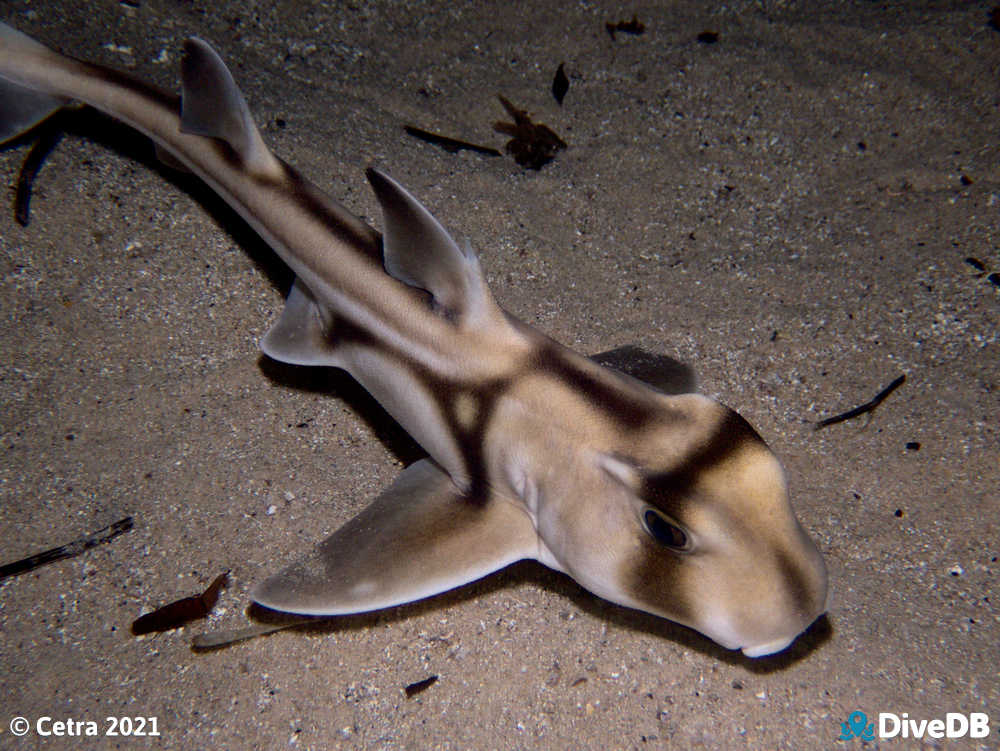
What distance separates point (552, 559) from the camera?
2.26 meters

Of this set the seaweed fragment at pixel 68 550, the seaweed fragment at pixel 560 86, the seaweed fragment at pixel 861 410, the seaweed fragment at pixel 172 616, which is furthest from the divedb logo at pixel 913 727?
the seaweed fragment at pixel 560 86

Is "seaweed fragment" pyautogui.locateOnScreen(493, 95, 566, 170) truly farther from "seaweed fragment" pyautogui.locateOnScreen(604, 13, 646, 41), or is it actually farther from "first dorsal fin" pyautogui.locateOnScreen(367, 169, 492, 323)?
"first dorsal fin" pyautogui.locateOnScreen(367, 169, 492, 323)

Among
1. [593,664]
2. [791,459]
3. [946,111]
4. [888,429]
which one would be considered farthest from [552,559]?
[946,111]

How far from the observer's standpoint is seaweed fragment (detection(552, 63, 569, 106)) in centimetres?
447

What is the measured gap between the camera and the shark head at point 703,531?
1756 millimetres

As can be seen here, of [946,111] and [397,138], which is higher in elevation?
[946,111]

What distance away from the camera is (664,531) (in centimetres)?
184

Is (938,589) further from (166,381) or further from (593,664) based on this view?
(166,381)

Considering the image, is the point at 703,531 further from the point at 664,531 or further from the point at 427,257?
the point at 427,257

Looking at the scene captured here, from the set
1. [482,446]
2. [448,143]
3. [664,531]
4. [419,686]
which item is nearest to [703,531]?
[664,531]

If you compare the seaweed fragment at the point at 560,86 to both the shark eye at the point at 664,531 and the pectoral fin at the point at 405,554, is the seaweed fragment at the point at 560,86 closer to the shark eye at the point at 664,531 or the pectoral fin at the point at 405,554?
the pectoral fin at the point at 405,554

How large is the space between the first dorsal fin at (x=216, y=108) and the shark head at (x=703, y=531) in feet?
6.44

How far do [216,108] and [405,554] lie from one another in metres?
2.05

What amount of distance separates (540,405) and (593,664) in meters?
1.08
